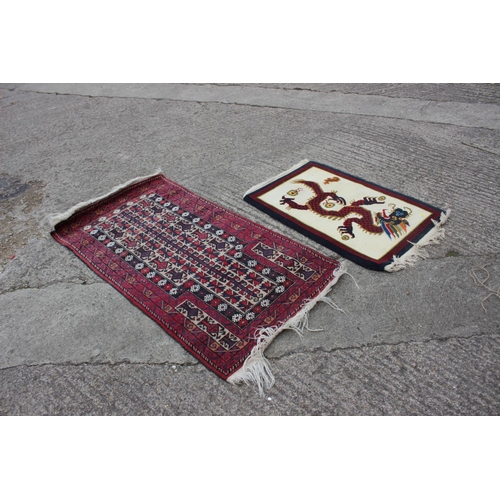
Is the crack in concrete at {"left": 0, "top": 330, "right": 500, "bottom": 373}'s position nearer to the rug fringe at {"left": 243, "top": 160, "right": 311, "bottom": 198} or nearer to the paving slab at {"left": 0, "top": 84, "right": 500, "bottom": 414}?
the paving slab at {"left": 0, "top": 84, "right": 500, "bottom": 414}

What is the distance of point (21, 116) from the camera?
3.99 meters

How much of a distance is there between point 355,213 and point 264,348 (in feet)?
3.53

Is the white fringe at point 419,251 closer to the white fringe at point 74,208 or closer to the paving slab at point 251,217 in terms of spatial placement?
the paving slab at point 251,217

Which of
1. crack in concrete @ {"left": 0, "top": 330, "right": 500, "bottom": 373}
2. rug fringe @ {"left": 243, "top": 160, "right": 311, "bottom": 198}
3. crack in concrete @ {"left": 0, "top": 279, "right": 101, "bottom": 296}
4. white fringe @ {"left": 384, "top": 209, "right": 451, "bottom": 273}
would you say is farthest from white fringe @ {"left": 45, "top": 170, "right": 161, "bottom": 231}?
white fringe @ {"left": 384, "top": 209, "right": 451, "bottom": 273}

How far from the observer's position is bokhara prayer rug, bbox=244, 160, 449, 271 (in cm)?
216

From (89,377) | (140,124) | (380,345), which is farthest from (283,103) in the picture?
(89,377)

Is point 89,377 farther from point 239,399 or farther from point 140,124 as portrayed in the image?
point 140,124

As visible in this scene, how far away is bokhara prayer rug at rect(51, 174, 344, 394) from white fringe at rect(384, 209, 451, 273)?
10.6 inches

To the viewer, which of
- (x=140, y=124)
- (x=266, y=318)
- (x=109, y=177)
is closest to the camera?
(x=266, y=318)

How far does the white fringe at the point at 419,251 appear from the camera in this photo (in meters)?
2.06

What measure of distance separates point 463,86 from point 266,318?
11.3 feet

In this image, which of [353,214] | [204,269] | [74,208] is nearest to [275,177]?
[353,214]

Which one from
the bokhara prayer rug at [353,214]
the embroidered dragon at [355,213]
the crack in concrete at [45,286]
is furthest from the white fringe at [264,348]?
the crack in concrete at [45,286]

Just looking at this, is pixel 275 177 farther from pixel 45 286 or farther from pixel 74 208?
pixel 45 286
